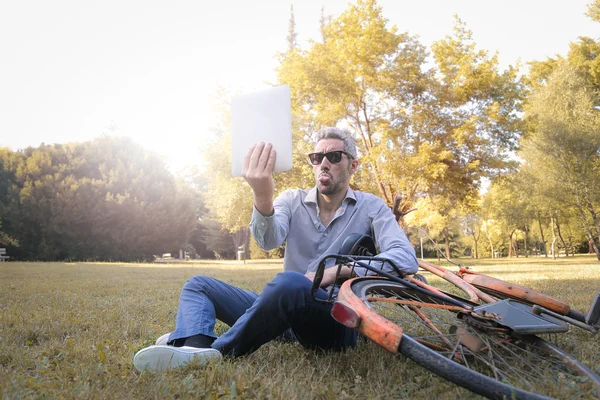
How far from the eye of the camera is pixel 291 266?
2.97m

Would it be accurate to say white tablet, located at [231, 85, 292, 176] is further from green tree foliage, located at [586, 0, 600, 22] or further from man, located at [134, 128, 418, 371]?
green tree foliage, located at [586, 0, 600, 22]

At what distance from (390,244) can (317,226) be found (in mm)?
503

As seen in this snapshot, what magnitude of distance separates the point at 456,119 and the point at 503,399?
51.2ft

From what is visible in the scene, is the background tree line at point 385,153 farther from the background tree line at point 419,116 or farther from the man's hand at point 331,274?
the man's hand at point 331,274

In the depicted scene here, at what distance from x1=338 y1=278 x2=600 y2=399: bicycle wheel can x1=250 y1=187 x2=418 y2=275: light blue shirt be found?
0.56 meters

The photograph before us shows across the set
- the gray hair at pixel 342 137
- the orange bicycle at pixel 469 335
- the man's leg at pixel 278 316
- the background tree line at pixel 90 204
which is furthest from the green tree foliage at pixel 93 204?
the orange bicycle at pixel 469 335

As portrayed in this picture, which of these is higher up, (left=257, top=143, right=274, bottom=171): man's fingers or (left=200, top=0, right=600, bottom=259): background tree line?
(left=200, top=0, right=600, bottom=259): background tree line

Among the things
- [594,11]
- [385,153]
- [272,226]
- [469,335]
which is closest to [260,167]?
[272,226]

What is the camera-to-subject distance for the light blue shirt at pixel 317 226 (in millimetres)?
2812

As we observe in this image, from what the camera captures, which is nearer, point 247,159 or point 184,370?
point 184,370

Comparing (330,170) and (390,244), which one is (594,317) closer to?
(390,244)

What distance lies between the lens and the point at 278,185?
19.0m

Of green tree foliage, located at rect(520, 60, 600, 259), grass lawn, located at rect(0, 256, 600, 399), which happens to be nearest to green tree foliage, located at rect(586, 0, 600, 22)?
green tree foliage, located at rect(520, 60, 600, 259)

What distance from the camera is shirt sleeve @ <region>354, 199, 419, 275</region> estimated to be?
2539 mm
